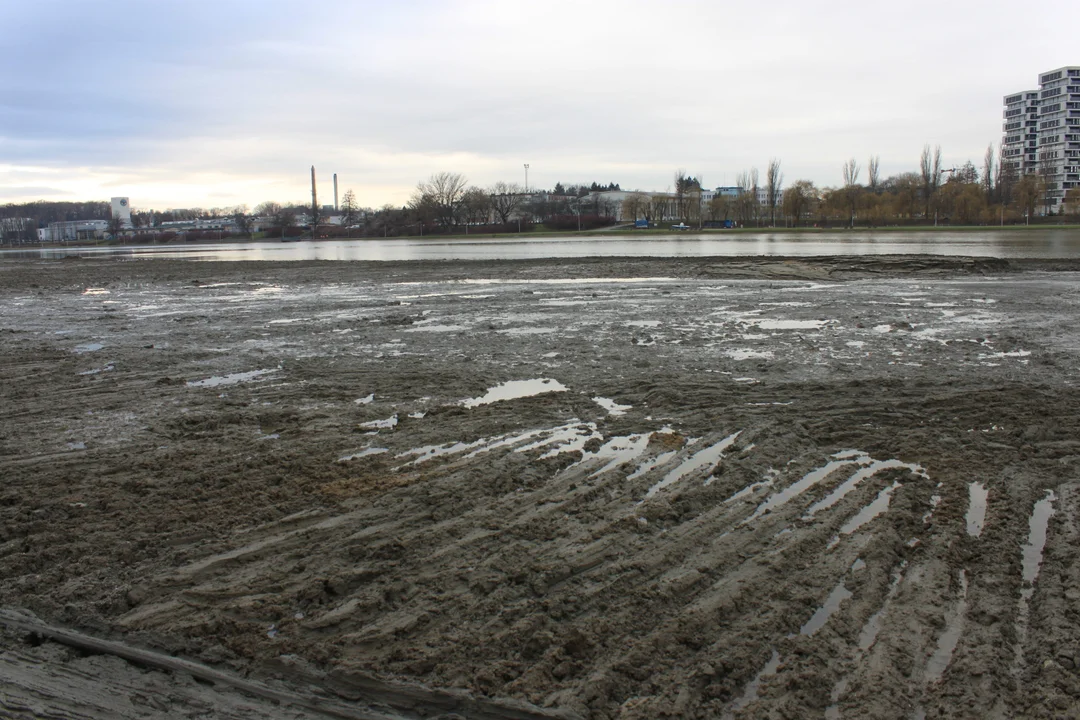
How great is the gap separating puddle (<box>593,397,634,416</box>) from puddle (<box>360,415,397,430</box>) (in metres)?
2.03

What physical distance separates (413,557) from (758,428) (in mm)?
3547

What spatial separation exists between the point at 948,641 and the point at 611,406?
431 cm

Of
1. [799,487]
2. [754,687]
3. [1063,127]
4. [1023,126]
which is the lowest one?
[754,687]

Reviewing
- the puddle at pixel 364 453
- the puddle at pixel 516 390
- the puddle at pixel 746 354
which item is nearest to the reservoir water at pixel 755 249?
the puddle at pixel 746 354

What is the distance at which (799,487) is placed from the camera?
521cm

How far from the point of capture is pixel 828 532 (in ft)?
14.6

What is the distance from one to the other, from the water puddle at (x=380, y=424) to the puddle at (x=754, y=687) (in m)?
4.32

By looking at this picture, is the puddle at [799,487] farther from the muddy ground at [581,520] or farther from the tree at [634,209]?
the tree at [634,209]

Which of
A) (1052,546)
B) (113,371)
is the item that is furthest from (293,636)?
(113,371)

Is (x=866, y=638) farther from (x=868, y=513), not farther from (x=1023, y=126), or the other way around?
(x=1023, y=126)

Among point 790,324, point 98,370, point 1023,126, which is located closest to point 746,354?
point 790,324

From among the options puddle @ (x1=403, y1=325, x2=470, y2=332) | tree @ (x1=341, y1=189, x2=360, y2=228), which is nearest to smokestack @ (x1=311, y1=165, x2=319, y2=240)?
tree @ (x1=341, y1=189, x2=360, y2=228)

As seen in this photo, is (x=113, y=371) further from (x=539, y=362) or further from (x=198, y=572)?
(x=198, y=572)

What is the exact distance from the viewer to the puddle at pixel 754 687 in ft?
9.60
